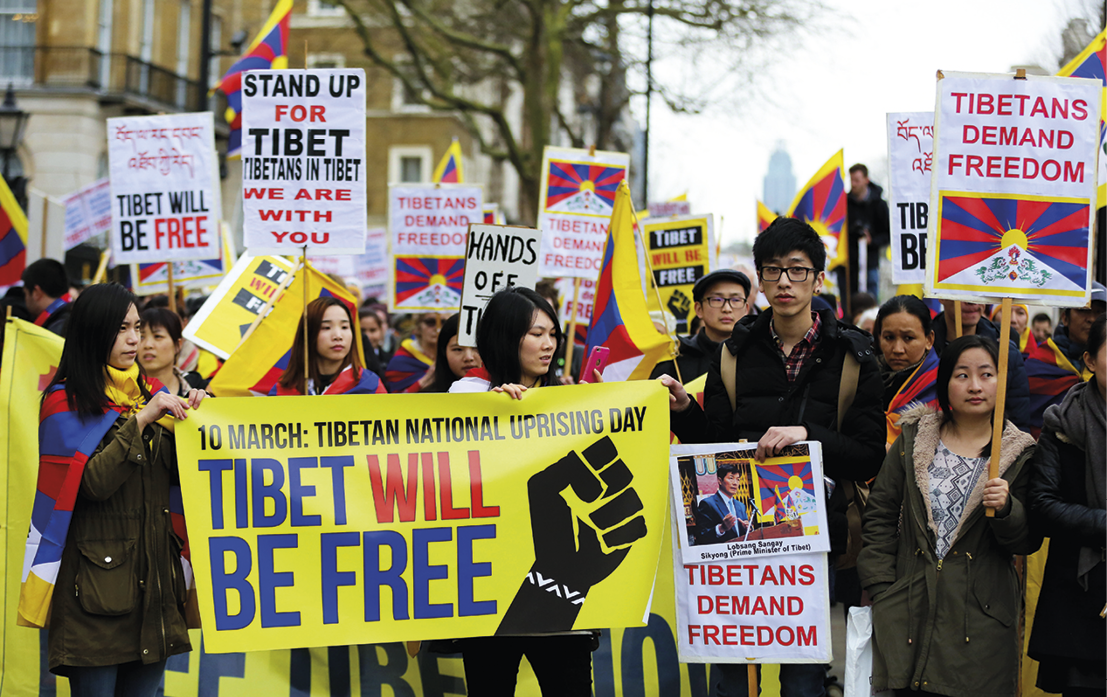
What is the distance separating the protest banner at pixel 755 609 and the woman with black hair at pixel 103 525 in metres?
1.92

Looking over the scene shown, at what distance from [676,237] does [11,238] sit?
4.85m

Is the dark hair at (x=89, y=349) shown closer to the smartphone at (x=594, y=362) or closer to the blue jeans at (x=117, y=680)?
the blue jeans at (x=117, y=680)

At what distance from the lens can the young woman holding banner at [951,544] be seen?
3.86m

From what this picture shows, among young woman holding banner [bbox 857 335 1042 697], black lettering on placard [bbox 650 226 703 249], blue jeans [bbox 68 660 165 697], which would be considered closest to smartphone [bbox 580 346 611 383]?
young woman holding banner [bbox 857 335 1042 697]

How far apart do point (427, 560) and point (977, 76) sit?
2750mm

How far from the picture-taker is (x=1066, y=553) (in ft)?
12.8

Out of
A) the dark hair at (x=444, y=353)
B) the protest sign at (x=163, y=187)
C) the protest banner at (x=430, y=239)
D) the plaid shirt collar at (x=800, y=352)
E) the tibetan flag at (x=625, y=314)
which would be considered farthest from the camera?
Result: the protest banner at (x=430, y=239)

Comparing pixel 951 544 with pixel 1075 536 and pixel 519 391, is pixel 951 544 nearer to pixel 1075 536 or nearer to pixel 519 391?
pixel 1075 536

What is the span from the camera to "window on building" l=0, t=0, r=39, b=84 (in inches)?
1120

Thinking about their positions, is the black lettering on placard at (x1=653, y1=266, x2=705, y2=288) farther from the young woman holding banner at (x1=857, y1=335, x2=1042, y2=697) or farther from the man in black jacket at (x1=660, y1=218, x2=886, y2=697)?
the young woman holding banner at (x1=857, y1=335, x2=1042, y2=697)

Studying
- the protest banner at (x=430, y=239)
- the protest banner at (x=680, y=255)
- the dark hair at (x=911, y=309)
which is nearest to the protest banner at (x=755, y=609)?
the dark hair at (x=911, y=309)

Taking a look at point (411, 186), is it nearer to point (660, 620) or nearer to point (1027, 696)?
point (660, 620)

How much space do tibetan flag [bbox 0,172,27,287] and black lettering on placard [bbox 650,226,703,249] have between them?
4629 millimetres

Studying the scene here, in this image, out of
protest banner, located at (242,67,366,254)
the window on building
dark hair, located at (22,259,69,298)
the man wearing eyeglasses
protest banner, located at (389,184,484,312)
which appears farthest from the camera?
the window on building
